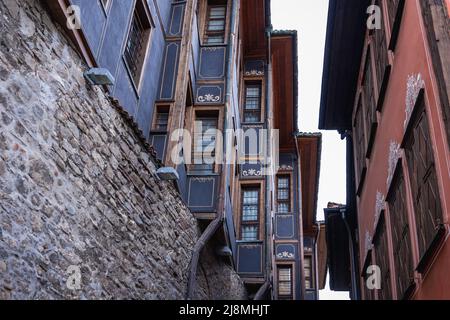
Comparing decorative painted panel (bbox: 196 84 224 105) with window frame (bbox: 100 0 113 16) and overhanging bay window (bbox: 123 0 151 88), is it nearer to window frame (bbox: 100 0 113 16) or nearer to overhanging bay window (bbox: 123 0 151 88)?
overhanging bay window (bbox: 123 0 151 88)

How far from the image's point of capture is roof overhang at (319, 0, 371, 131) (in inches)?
390

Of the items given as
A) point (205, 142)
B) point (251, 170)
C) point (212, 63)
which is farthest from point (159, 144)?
point (251, 170)

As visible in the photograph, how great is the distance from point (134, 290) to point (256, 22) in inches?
458

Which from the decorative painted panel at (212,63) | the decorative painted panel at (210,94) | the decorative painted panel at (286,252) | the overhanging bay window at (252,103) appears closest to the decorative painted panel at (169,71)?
the decorative painted panel at (210,94)

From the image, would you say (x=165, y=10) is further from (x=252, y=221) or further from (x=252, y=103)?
(x=252, y=103)

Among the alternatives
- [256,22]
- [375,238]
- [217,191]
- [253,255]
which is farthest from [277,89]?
[375,238]

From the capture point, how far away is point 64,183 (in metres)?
5.22

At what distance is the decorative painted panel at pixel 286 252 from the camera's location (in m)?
18.5

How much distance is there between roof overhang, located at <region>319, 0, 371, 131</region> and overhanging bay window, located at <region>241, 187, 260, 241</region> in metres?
3.41

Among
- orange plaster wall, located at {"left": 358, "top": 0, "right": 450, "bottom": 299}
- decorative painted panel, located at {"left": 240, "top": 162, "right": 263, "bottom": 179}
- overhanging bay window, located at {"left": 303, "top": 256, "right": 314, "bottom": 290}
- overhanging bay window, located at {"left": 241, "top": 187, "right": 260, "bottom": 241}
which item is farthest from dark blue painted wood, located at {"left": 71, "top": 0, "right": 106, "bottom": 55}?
overhanging bay window, located at {"left": 303, "top": 256, "right": 314, "bottom": 290}

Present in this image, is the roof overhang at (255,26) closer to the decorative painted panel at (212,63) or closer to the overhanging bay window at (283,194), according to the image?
the decorative painted panel at (212,63)

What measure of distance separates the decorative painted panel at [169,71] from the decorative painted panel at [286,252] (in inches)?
393

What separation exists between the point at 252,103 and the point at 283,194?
173 inches
